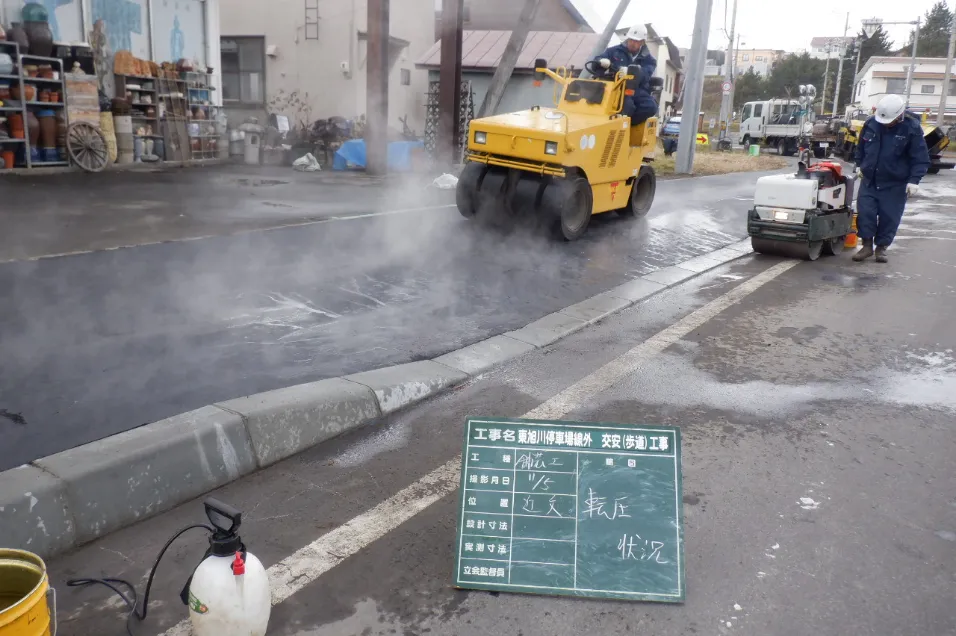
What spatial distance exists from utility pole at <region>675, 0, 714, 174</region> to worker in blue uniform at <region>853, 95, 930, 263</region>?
10.2 metres

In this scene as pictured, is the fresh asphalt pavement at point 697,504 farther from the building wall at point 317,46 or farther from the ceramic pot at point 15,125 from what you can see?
the building wall at point 317,46

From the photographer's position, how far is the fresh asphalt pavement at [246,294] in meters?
3.68

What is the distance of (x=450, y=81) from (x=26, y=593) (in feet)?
48.3

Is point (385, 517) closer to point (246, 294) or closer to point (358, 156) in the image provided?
point (246, 294)

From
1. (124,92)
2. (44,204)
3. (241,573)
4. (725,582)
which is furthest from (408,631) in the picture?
(124,92)

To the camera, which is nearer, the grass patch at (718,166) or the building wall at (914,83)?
the grass patch at (718,166)

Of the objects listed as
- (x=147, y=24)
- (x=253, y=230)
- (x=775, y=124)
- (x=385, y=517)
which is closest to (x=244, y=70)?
(x=147, y=24)

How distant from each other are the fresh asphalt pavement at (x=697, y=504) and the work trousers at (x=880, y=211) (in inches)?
130

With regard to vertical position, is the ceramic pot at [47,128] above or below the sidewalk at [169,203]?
above

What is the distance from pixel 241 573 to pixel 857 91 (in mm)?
84308

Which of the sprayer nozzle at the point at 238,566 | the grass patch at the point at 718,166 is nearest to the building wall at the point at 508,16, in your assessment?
the grass patch at the point at 718,166

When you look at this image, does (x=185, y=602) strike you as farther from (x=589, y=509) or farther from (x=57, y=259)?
(x=57, y=259)

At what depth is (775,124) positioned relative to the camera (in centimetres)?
3281

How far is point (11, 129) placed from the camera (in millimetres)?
11266
